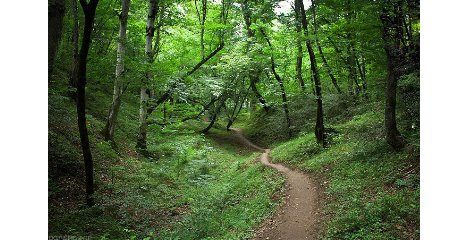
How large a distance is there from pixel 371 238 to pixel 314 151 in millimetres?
8826

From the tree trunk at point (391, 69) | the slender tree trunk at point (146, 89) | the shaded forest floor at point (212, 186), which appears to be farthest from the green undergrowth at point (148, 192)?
the tree trunk at point (391, 69)

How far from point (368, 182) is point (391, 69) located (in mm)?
3388

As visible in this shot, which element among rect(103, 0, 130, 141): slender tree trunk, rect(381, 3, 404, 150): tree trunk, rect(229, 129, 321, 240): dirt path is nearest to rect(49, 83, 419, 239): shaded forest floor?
rect(229, 129, 321, 240): dirt path

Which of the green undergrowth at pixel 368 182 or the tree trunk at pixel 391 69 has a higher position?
the tree trunk at pixel 391 69

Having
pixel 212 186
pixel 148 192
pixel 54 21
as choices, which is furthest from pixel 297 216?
pixel 54 21

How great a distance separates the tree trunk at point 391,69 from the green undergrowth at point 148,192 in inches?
157

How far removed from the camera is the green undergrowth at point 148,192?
845cm

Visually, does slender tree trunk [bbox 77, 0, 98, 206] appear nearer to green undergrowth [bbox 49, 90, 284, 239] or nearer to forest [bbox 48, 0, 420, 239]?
forest [bbox 48, 0, 420, 239]

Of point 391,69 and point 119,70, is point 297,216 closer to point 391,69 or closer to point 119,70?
point 391,69

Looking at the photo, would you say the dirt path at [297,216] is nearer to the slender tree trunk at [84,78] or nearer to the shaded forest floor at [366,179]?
the shaded forest floor at [366,179]
